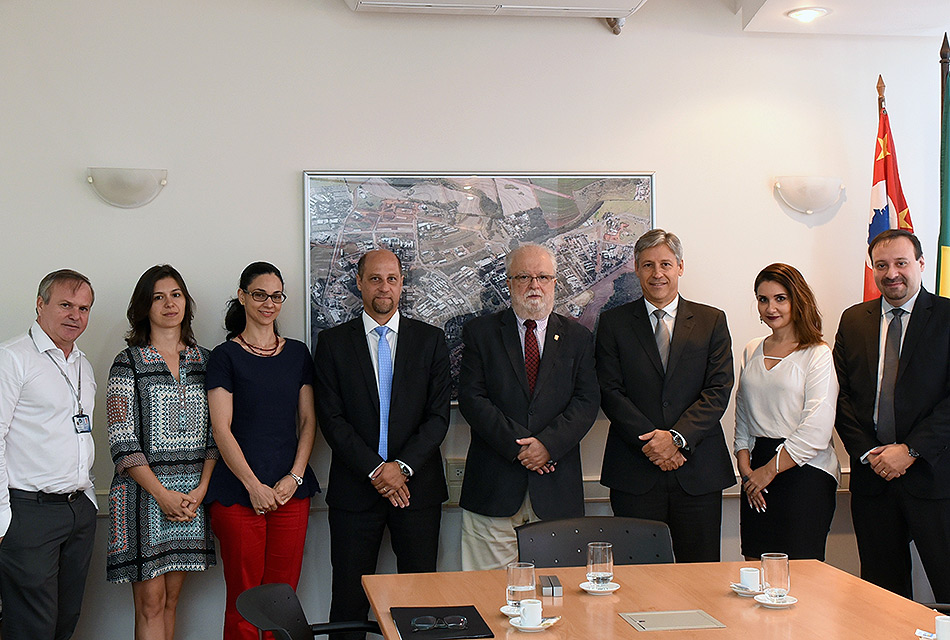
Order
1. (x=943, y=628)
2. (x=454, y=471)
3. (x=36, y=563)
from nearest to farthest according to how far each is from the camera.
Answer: (x=943, y=628) → (x=36, y=563) → (x=454, y=471)

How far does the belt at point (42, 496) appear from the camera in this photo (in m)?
3.75

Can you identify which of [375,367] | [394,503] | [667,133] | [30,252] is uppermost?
[667,133]

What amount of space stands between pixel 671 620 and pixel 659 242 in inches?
92.8

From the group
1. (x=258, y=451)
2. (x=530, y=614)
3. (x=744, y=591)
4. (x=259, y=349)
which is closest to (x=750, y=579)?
(x=744, y=591)

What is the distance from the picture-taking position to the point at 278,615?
2.51 m

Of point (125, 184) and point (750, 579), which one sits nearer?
point (750, 579)

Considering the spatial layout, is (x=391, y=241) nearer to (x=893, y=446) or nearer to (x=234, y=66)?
(x=234, y=66)

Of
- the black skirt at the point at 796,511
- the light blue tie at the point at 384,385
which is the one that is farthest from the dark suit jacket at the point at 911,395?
the light blue tie at the point at 384,385

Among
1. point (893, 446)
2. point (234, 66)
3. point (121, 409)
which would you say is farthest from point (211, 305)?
point (893, 446)

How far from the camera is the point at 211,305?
459 centimetres

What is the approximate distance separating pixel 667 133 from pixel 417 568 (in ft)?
8.99

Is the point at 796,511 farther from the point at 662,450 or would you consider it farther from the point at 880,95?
the point at 880,95

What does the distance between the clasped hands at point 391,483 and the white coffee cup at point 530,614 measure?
1812 millimetres

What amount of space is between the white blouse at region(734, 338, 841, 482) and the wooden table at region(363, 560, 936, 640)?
1.15 m
